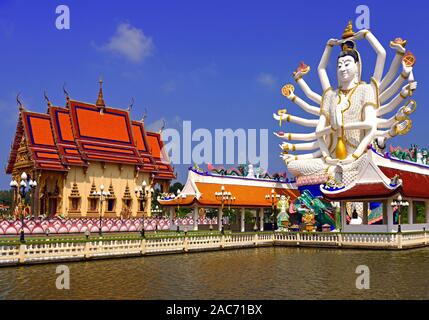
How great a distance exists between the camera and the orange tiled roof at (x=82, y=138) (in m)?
47.1

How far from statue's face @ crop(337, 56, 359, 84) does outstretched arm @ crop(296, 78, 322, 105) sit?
414 cm

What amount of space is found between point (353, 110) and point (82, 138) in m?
27.8

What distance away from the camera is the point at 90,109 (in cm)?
5362

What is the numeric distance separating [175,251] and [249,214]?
3611cm

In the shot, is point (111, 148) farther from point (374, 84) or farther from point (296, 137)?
point (374, 84)

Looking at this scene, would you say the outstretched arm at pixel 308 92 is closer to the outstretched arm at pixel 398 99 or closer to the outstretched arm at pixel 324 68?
the outstretched arm at pixel 324 68

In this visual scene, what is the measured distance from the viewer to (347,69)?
1549 inches

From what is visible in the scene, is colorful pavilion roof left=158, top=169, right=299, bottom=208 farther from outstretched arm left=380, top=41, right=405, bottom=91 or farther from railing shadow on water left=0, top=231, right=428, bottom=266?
outstretched arm left=380, top=41, right=405, bottom=91

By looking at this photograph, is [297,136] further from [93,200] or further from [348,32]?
[93,200]

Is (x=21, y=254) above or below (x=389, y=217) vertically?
below

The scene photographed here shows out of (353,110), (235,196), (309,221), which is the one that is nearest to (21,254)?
(309,221)

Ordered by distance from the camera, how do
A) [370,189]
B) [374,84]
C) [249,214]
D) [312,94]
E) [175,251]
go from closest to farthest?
A: [175,251] → [370,189] → [374,84] → [312,94] → [249,214]

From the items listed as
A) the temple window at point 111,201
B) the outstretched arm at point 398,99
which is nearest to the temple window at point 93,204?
the temple window at point 111,201
